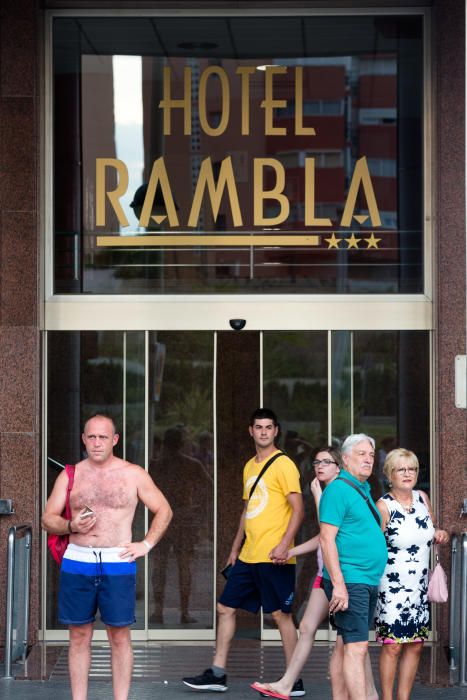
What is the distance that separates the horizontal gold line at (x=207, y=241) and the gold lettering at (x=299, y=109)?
88cm

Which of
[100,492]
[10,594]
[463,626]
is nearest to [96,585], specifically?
[100,492]

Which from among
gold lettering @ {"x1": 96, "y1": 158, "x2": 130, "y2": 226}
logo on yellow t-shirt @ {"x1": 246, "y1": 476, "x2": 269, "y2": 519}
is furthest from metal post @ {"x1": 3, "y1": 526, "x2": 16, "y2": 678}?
gold lettering @ {"x1": 96, "y1": 158, "x2": 130, "y2": 226}

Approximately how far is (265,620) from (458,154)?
13.3ft

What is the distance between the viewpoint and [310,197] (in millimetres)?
10195

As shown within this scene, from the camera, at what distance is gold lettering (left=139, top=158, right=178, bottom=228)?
1017cm

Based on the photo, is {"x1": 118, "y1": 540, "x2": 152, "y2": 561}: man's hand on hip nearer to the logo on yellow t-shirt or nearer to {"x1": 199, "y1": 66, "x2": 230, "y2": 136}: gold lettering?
the logo on yellow t-shirt

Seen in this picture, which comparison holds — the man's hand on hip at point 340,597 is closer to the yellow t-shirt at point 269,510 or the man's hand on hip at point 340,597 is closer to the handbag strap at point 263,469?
the yellow t-shirt at point 269,510

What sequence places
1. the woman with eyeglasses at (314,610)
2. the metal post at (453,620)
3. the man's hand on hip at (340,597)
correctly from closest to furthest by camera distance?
1. the man's hand on hip at (340,597)
2. the woman with eyeglasses at (314,610)
3. the metal post at (453,620)

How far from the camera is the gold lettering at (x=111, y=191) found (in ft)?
33.4

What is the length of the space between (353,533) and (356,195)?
4.00m

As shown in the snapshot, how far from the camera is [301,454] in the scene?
10023 millimetres

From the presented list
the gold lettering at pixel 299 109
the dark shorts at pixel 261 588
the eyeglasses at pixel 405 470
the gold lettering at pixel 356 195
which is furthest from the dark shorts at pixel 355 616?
the gold lettering at pixel 299 109

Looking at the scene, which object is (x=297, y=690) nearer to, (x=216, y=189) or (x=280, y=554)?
(x=280, y=554)

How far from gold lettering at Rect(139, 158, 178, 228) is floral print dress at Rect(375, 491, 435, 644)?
3777mm
